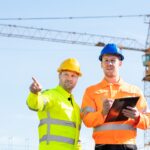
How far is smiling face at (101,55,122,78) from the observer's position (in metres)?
6.49

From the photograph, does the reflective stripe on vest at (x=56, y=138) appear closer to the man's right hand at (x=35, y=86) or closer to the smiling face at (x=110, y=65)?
the man's right hand at (x=35, y=86)

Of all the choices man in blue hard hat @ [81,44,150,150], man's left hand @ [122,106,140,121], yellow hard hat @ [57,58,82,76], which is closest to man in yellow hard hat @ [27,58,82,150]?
yellow hard hat @ [57,58,82,76]

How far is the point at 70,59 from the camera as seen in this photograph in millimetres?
6816

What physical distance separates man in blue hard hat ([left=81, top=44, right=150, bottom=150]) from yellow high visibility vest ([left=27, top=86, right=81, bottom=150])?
0.61 feet

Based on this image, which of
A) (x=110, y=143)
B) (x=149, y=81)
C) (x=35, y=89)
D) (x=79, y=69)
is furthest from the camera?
(x=149, y=81)

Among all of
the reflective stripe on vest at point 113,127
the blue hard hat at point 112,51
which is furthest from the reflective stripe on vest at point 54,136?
the blue hard hat at point 112,51

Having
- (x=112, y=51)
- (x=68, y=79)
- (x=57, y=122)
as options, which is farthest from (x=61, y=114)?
(x=112, y=51)

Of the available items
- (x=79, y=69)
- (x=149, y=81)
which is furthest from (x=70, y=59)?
(x=149, y=81)

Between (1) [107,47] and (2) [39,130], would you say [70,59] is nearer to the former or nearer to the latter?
(1) [107,47]

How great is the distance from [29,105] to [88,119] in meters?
0.79

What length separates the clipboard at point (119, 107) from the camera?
5.98 meters

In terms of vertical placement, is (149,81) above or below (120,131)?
above

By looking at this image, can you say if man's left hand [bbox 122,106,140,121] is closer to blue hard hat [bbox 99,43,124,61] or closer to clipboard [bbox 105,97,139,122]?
clipboard [bbox 105,97,139,122]

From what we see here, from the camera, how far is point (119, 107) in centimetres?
606
